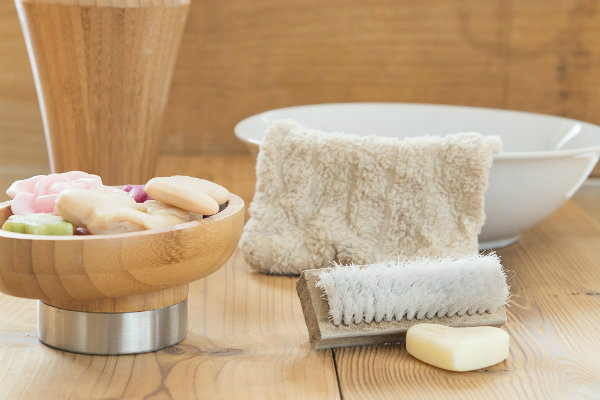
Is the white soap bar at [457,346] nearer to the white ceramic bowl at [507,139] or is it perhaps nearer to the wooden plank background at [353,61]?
the white ceramic bowl at [507,139]

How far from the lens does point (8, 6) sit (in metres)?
1.17

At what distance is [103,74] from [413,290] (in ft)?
1.37

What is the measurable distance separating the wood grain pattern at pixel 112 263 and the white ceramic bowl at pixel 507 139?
0.25 m

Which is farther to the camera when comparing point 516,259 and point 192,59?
point 192,59

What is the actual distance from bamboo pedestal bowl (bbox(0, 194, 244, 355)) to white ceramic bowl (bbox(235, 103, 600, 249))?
0.25m

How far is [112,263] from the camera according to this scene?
0.47 metres

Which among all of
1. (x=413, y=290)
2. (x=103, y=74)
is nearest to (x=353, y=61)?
(x=103, y=74)

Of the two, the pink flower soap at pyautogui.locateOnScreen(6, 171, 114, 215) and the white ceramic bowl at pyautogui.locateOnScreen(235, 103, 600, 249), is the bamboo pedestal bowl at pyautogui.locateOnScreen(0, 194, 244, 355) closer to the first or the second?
the pink flower soap at pyautogui.locateOnScreen(6, 171, 114, 215)

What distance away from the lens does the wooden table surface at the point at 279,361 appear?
48cm

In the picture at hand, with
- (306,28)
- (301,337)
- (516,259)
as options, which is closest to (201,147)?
(306,28)

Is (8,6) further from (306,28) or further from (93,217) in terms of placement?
(93,217)

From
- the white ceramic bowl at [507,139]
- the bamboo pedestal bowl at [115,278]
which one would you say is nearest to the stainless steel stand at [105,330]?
the bamboo pedestal bowl at [115,278]

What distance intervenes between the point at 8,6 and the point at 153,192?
0.77 meters

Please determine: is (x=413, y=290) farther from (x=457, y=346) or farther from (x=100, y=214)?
(x=100, y=214)
